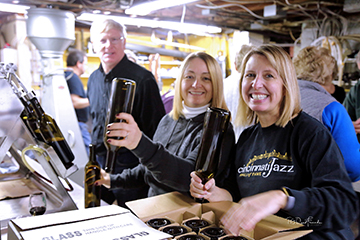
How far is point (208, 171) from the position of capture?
3.29ft

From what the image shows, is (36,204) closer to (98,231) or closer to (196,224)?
(98,231)

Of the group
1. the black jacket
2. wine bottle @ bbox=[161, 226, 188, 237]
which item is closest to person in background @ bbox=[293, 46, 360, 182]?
the black jacket

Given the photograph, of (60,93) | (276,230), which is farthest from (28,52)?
(276,230)

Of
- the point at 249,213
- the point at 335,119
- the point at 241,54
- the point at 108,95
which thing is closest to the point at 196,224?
the point at 249,213

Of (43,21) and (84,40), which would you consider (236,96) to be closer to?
(43,21)

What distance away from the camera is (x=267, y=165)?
1.21m

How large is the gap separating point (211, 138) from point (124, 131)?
29cm

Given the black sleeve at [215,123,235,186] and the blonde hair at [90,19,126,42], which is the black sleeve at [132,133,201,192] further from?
the blonde hair at [90,19,126,42]

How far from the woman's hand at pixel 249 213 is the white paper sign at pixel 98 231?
7.7 inches

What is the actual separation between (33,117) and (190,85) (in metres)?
0.75

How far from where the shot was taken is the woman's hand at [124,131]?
1020 millimetres

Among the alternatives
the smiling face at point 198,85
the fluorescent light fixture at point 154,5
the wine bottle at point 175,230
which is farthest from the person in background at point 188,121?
the fluorescent light fixture at point 154,5

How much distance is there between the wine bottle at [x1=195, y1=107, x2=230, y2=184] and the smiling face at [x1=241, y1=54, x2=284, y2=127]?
1.23 feet

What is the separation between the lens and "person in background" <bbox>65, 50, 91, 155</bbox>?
367 centimetres
